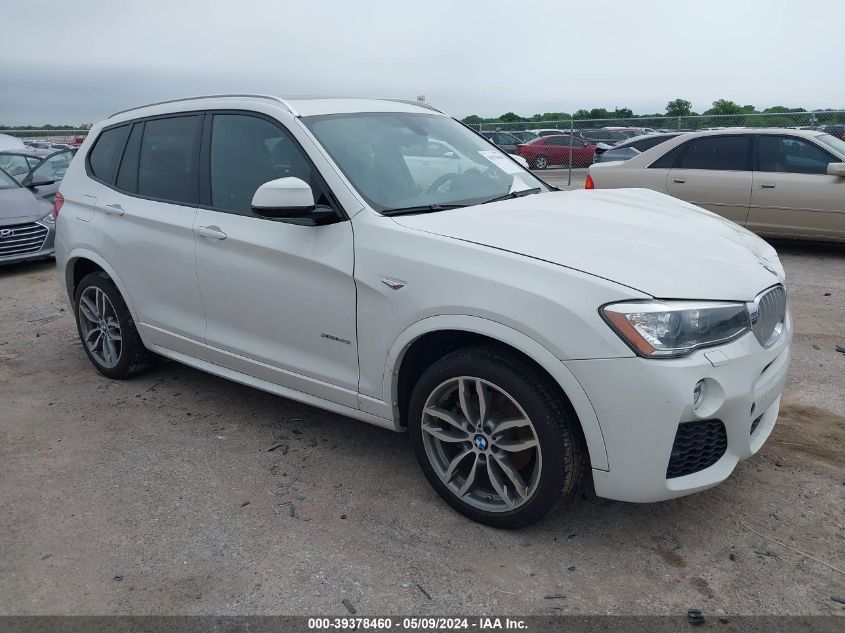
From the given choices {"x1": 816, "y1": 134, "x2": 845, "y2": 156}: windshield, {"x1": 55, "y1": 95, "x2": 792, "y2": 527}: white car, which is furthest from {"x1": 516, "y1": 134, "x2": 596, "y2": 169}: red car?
{"x1": 55, "y1": 95, "x2": 792, "y2": 527}: white car

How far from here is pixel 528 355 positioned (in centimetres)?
275

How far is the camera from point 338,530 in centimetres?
315

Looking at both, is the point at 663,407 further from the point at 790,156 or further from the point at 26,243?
the point at 26,243

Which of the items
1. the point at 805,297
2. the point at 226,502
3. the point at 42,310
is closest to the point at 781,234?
the point at 805,297

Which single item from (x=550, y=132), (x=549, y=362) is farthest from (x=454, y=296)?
(x=550, y=132)

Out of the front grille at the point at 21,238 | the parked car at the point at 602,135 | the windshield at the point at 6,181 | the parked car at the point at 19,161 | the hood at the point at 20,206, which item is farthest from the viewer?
the parked car at the point at 602,135

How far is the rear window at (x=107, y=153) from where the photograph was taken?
15.5 ft

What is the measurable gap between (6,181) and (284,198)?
8.32 meters

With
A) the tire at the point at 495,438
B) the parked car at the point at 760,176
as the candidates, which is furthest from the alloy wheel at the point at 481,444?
the parked car at the point at 760,176

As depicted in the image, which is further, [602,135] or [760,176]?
[602,135]

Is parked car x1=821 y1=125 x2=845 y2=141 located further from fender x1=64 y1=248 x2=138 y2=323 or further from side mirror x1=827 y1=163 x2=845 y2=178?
fender x1=64 y1=248 x2=138 y2=323

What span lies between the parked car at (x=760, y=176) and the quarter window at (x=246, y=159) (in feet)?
21.1

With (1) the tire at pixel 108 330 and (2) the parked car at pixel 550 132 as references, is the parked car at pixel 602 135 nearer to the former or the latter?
(2) the parked car at pixel 550 132

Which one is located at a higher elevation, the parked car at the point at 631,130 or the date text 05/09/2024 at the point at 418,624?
the parked car at the point at 631,130
